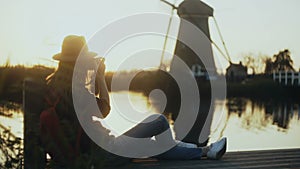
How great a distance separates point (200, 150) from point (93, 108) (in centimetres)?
176

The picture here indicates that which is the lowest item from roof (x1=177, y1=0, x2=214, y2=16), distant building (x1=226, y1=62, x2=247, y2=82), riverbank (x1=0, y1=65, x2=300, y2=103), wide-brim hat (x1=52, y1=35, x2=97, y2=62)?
wide-brim hat (x1=52, y1=35, x2=97, y2=62)

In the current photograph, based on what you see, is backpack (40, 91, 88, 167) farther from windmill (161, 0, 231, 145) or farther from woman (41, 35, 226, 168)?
windmill (161, 0, 231, 145)

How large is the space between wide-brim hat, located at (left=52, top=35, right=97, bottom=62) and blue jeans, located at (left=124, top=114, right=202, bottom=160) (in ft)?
3.28

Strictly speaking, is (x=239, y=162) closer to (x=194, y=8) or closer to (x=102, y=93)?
(x=102, y=93)

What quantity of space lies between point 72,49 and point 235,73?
33178 mm

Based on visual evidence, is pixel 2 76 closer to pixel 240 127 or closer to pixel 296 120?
pixel 240 127

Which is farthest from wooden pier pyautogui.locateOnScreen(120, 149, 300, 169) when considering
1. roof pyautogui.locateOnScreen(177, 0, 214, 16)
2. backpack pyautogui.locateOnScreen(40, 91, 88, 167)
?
roof pyautogui.locateOnScreen(177, 0, 214, 16)

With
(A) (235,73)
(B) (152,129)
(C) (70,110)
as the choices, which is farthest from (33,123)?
(A) (235,73)

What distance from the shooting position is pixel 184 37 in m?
30.7

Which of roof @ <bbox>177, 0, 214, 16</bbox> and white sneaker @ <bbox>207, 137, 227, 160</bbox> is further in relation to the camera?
roof @ <bbox>177, 0, 214, 16</bbox>

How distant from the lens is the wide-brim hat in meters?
2.99

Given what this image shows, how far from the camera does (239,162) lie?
14.1 feet

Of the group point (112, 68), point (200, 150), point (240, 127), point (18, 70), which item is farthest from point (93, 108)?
point (240, 127)

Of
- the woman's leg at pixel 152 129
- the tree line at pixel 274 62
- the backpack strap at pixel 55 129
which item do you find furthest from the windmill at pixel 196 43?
the backpack strap at pixel 55 129
